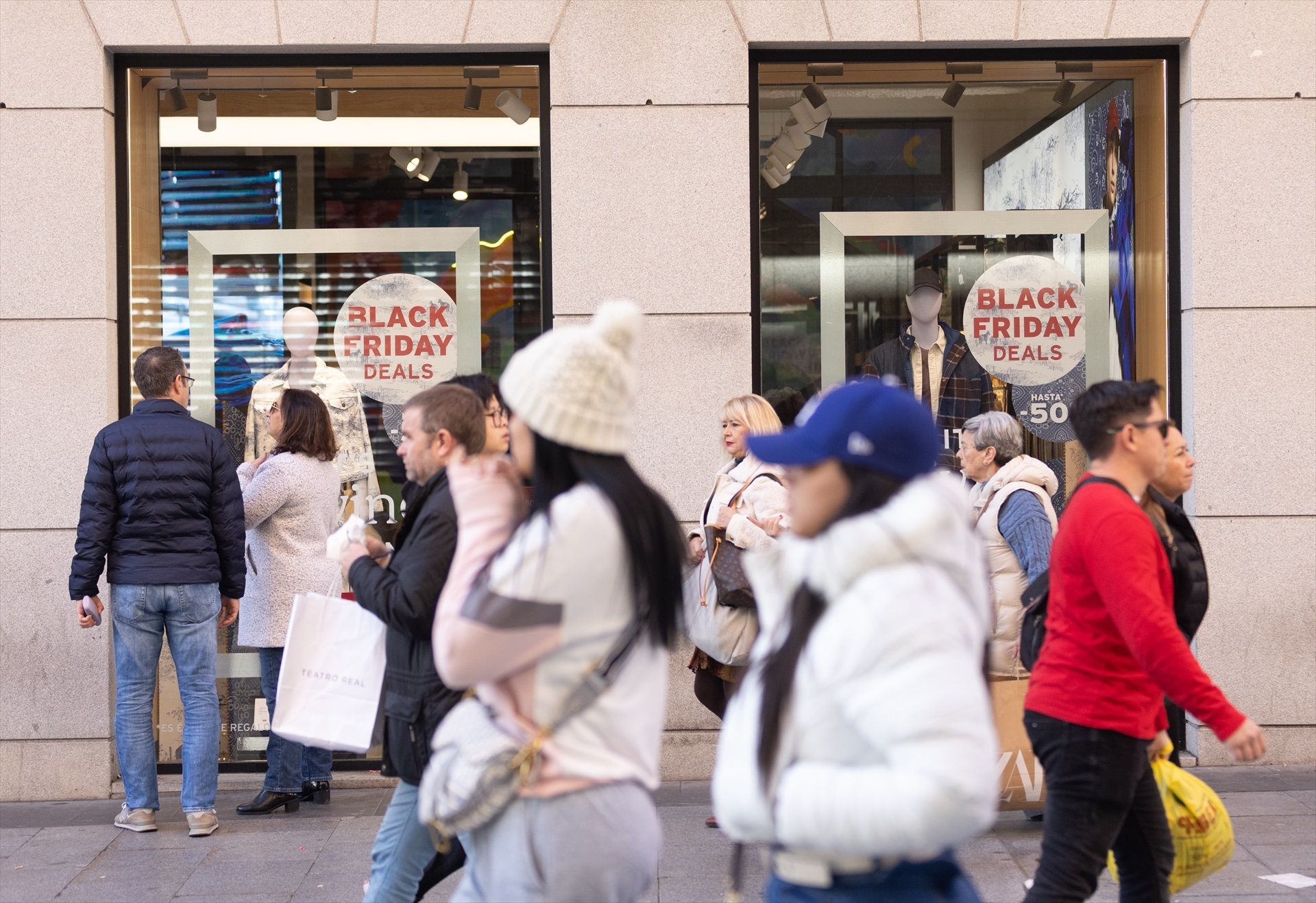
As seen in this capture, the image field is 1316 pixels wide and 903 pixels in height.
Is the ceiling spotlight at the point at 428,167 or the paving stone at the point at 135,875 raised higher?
the ceiling spotlight at the point at 428,167

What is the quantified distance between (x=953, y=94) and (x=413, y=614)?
5148 millimetres

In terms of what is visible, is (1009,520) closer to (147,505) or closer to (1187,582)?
(1187,582)

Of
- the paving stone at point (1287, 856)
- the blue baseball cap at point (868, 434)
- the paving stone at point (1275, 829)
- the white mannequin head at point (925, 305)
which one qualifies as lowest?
the paving stone at point (1275, 829)

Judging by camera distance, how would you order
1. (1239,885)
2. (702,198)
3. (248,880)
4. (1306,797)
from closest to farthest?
1. (1239,885)
2. (248,880)
3. (1306,797)
4. (702,198)

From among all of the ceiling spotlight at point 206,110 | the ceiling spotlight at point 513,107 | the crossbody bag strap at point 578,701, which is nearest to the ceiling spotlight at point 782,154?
the ceiling spotlight at point 513,107

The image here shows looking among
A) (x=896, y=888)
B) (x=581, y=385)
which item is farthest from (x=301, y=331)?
(x=896, y=888)

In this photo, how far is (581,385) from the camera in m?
2.59

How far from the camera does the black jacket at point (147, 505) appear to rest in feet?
19.9

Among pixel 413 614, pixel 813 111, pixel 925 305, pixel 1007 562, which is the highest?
pixel 813 111

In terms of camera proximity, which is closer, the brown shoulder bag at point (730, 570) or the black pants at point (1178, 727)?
the brown shoulder bag at point (730, 570)

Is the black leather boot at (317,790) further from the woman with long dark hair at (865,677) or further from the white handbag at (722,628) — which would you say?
the woman with long dark hair at (865,677)

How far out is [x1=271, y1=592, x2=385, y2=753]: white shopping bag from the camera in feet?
12.6

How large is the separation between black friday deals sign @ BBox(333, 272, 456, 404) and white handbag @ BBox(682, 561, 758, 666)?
2280mm

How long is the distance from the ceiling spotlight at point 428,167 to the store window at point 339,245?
0.04 ft
